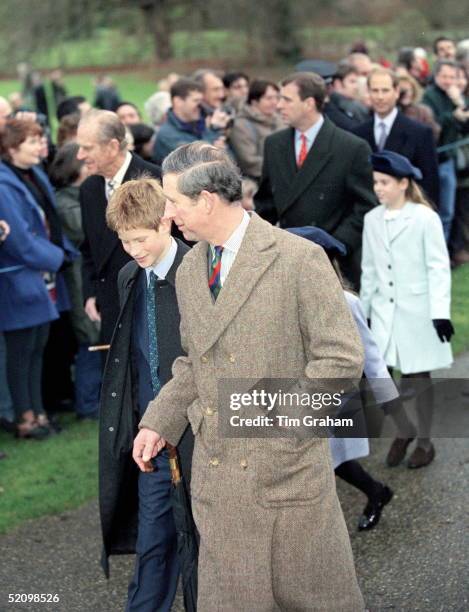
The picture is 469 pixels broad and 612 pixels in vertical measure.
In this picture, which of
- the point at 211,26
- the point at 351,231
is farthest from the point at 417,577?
the point at 211,26

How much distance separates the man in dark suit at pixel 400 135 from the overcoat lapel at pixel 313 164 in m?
1.20

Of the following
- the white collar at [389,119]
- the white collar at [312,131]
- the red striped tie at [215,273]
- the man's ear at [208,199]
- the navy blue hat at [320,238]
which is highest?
the man's ear at [208,199]

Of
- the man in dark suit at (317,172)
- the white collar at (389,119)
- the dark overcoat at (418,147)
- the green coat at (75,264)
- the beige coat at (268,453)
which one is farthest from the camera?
the white collar at (389,119)

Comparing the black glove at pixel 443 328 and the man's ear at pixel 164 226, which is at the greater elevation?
the man's ear at pixel 164 226

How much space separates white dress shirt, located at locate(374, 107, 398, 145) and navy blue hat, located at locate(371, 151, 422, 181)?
92.9 inches

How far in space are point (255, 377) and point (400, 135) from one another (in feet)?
17.7

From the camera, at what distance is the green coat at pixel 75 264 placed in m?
8.19

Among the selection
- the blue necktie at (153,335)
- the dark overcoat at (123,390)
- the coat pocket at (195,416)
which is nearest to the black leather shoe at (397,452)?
the dark overcoat at (123,390)

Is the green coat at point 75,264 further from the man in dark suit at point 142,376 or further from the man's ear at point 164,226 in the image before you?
the man's ear at point 164,226

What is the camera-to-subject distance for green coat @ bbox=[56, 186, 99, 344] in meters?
8.19

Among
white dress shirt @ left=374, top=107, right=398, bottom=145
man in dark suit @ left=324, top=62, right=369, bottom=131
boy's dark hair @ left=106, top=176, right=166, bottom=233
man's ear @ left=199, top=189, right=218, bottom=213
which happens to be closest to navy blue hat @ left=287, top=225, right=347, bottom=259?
boy's dark hair @ left=106, top=176, right=166, bottom=233

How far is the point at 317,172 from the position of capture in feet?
24.9

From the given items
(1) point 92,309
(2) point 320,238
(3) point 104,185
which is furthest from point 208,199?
(1) point 92,309

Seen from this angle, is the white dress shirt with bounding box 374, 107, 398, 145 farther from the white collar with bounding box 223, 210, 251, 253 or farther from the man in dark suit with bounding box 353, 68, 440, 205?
the white collar with bounding box 223, 210, 251, 253
